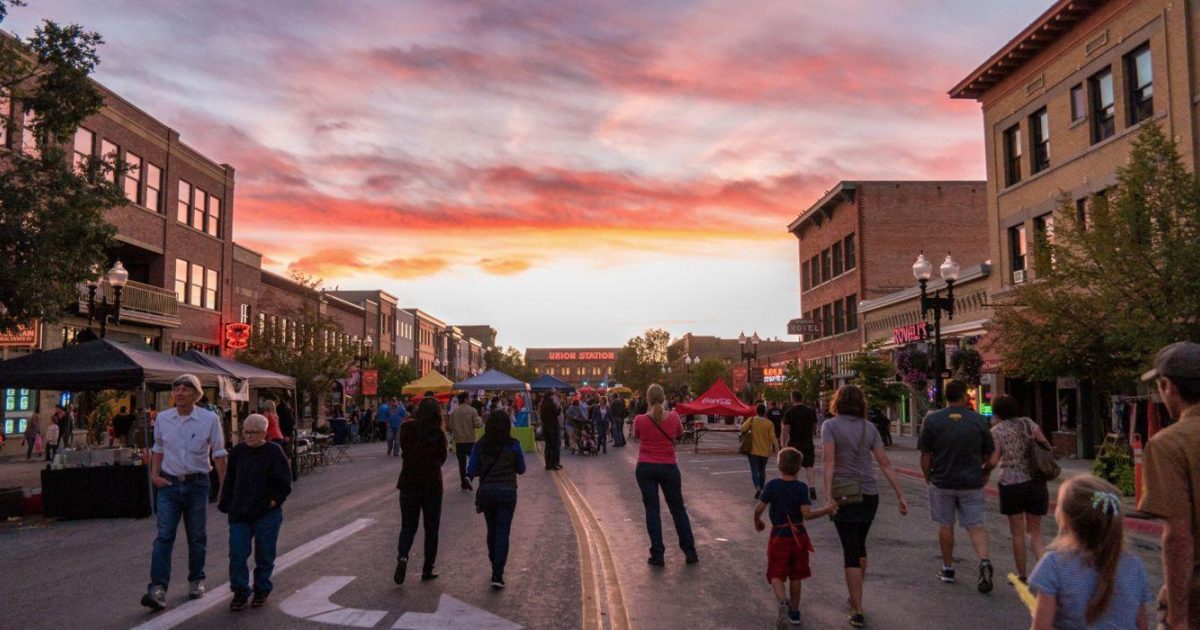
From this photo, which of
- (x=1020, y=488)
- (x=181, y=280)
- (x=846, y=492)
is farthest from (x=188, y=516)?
(x=181, y=280)

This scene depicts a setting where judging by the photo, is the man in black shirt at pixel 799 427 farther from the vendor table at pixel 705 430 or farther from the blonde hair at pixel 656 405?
the vendor table at pixel 705 430

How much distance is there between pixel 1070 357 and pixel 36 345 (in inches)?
1148

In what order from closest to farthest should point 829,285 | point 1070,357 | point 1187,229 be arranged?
point 1187,229, point 1070,357, point 829,285

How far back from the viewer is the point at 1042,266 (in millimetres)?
18734

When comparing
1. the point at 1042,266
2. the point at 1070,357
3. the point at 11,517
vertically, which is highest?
the point at 1042,266

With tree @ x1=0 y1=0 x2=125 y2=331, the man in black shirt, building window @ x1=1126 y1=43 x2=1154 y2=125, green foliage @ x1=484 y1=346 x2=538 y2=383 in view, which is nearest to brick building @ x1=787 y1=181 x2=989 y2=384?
building window @ x1=1126 y1=43 x2=1154 y2=125

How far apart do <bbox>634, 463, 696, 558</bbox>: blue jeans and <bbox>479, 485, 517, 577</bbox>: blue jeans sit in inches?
64.2

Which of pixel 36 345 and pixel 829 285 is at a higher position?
pixel 829 285

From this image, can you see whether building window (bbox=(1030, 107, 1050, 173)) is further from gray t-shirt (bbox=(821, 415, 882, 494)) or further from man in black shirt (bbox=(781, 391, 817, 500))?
gray t-shirt (bbox=(821, 415, 882, 494))

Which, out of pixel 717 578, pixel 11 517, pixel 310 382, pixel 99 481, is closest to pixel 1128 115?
pixel 717 578

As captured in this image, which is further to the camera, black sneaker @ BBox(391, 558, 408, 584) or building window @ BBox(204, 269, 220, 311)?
building window @ BBox(204, 269, 220, 311)

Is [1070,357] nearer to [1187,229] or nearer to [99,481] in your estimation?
[1187,229]

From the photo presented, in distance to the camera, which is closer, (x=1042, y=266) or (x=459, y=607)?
(x=459, y=607)

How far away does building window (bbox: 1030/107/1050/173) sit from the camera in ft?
86.7
